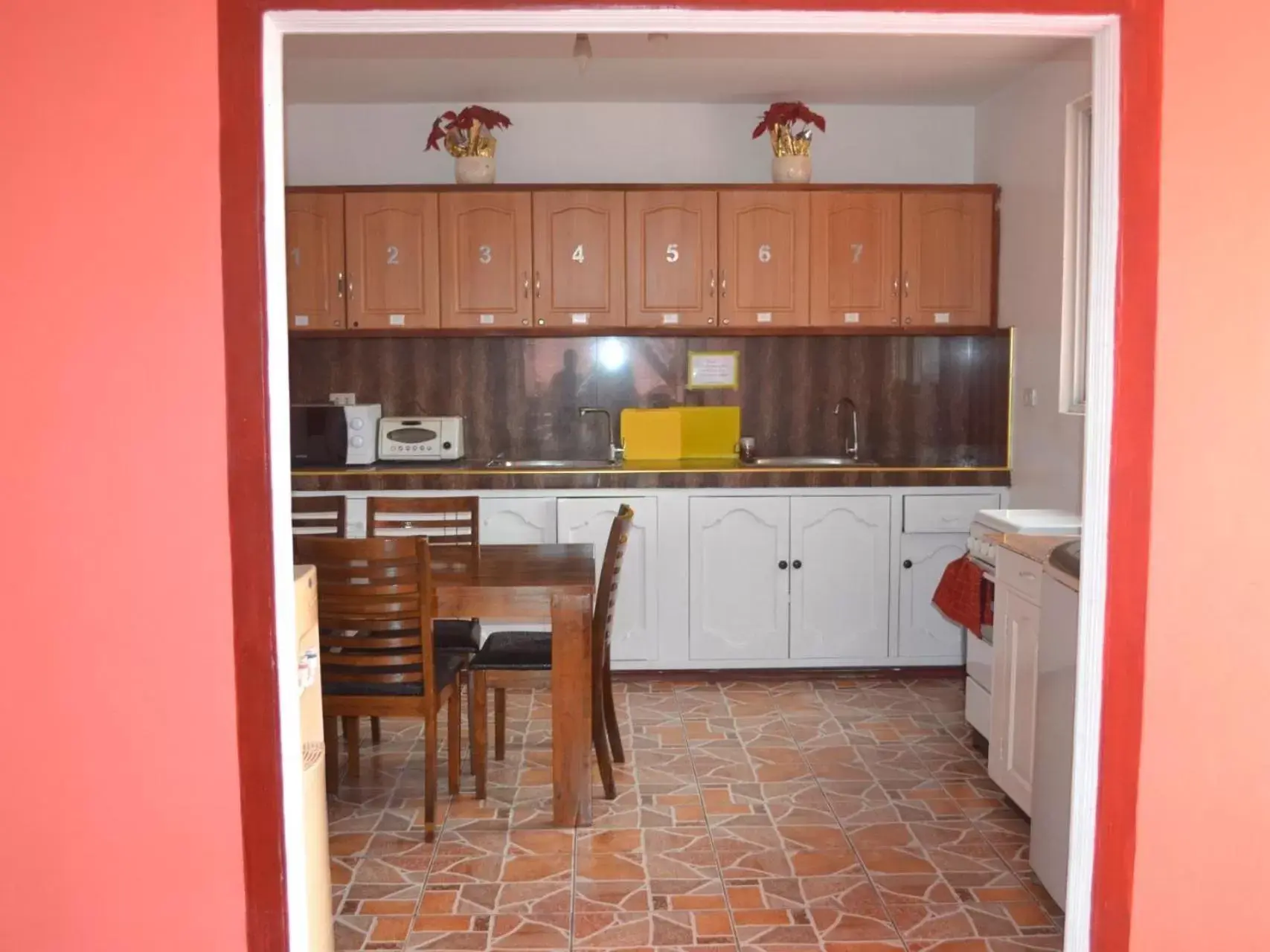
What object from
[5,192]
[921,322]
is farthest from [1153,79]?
[921,322]

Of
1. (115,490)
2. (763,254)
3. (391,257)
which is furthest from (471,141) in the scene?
(115,490)

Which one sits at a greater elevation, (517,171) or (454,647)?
(517,171)

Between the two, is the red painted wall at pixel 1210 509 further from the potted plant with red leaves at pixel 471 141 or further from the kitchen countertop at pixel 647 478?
the potted plant with red leaves at pixel 471 141

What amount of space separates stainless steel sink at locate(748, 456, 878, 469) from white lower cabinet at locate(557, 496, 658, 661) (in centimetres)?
61

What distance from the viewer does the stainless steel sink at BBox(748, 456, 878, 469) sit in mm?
5293

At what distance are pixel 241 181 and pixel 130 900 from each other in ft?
4.19

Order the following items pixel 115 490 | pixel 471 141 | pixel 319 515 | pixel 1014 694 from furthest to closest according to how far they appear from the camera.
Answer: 1. pixel 471 141
2. pixel 319 515
3. pixel 1014 694
4. pixel 115 490

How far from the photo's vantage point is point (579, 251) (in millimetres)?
5172

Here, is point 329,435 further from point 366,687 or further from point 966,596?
point 966,596

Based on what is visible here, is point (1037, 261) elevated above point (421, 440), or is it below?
above

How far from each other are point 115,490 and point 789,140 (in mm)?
3841

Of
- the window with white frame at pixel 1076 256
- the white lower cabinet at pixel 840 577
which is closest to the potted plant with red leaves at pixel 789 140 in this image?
the window with white frame at pixel 1076 256

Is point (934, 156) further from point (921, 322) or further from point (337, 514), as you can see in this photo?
point (337, 514)

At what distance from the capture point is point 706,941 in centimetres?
281
